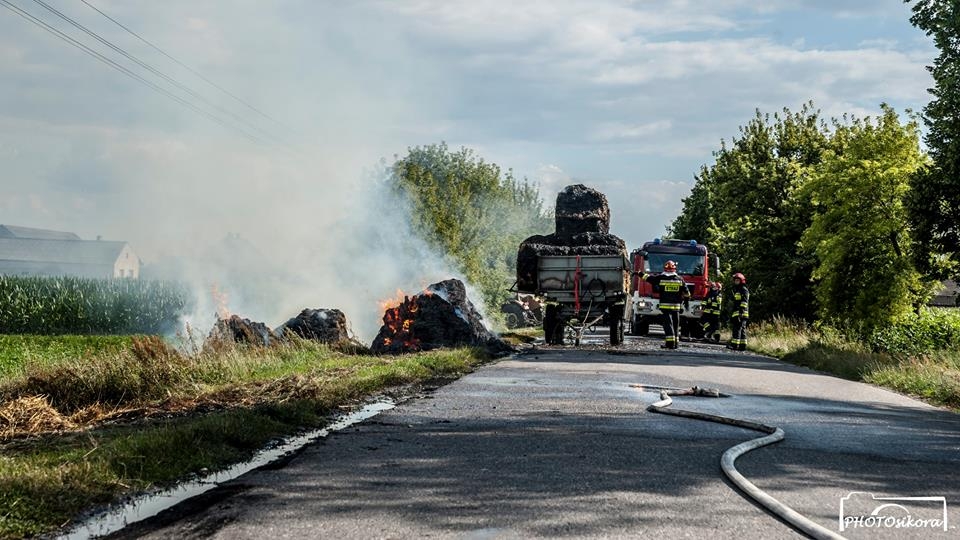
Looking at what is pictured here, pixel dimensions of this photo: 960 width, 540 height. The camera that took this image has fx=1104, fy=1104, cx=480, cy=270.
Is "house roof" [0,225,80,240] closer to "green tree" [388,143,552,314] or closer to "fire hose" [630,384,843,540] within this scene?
"green tree" [388,143,552,314]

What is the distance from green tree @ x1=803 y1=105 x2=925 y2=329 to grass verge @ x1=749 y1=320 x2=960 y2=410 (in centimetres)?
138

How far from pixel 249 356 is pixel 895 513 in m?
12.3

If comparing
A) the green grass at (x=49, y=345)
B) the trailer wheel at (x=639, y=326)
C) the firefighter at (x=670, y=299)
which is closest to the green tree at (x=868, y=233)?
the trailer wheel at (x=639, y=326)

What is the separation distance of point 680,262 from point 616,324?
9.75 metres

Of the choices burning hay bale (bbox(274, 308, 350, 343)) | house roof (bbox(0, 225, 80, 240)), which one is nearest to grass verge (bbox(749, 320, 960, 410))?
burning hay bale (bbox(274, 308, 350, 343))

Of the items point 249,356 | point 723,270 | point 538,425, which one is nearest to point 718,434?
point 538,425

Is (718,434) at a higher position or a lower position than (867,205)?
lower

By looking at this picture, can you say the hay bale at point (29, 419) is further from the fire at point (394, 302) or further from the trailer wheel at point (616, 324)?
the trailer wheel at point (616, 324)

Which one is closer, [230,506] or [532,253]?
[230,506]

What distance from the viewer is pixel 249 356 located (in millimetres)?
17250

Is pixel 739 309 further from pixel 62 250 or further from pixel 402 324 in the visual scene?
pixel 62 250

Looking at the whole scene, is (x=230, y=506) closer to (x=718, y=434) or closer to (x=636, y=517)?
(x=636, y=517)

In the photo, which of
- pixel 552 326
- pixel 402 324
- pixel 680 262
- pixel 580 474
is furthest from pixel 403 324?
pixel 580 474

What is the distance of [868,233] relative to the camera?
104 feet
